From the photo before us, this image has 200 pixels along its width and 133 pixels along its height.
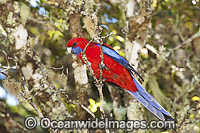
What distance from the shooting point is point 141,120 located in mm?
2893

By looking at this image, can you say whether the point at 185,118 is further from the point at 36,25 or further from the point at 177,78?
the point at 36,25

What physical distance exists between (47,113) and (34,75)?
455mm

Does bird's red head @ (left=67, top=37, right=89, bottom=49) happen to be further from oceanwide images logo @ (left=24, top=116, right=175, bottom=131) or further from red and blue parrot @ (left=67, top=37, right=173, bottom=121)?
oceanwide images logo @ (left=24, top=116, right=175, bottom=131)

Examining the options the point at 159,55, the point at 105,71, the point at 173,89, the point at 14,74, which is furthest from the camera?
the point at 173,89

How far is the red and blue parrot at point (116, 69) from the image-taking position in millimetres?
2379

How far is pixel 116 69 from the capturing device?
254 cm

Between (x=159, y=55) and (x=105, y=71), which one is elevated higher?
(x=159, y=55)

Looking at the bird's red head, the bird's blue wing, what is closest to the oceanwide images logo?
the bird's blue wing

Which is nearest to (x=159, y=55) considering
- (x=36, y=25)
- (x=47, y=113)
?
(x=47, y=113)

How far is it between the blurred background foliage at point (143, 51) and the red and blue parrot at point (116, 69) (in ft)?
0.93

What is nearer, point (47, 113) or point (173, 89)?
point (47, 113)

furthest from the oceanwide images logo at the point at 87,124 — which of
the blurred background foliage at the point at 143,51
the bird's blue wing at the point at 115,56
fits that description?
the bird's blue wing at the point at 115,56

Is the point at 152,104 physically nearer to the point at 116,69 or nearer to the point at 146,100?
the point at 146,100

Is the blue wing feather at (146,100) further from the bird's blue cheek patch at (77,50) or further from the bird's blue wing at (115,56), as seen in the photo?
the bird's blue cheek patch at (77,50)
